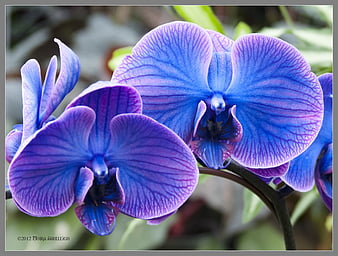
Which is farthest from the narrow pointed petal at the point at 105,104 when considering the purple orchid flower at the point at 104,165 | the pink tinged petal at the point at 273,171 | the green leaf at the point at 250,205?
the green leaf at the point at 250,205

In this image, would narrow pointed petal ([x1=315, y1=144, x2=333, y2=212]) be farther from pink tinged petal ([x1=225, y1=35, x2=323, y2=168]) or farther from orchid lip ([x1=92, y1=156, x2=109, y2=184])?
orchid lip ([x1=92, y1=156, x2=109, y2=184])

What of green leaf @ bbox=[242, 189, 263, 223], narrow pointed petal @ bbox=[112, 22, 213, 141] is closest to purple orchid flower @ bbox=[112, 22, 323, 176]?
narrow pointed petal @ bbox=[112, 22, 213, 141]

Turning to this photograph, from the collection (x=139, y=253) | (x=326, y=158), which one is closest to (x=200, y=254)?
(x=139, y=253)

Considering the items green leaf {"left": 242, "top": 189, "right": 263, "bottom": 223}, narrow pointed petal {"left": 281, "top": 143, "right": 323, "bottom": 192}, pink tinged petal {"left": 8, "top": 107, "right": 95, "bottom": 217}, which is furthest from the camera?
green leaf {"left": 242, "top": 189, "right": 263, "bottom": 223}

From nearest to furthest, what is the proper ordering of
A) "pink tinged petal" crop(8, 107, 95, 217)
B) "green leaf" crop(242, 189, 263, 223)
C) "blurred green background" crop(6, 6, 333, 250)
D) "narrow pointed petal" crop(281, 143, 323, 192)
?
"pink tinged petal" crop(8, 107, 95, 217), "narrow pointed petal" crop(281, 143, 323, 192), "green leaf" crop(242, 189, 263, 223), "blurred green background" crop(6, 6, 333, 250)

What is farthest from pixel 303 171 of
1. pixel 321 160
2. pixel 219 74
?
pixel 219 74

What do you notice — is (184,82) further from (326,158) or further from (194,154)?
(326,158)

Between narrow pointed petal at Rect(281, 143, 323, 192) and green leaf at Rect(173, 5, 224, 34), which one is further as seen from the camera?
green leaf at Rect(173, 5, 224, 34)
